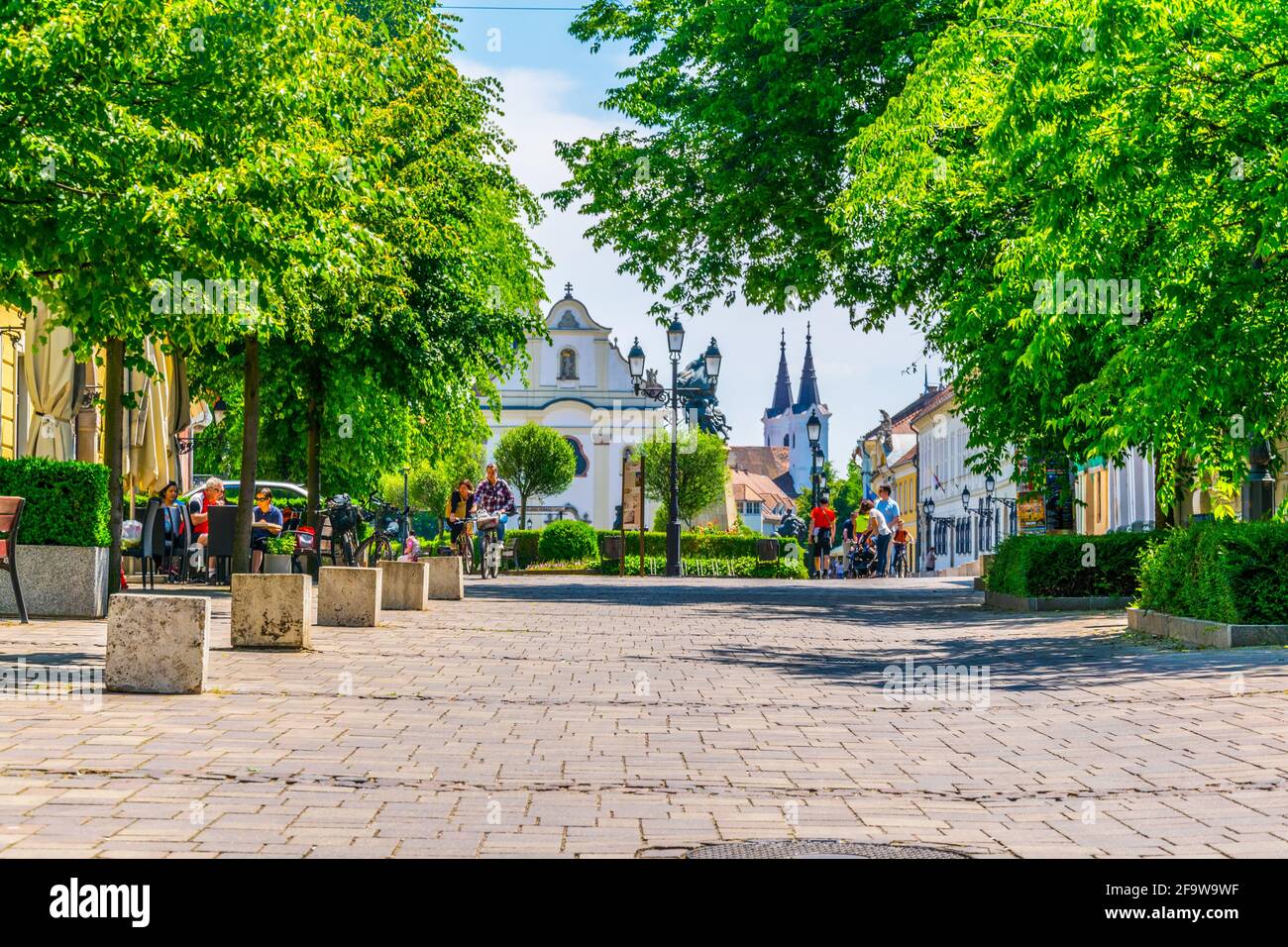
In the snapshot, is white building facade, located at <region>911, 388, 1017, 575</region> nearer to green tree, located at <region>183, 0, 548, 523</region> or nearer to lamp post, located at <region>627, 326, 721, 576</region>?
lamp post, located at <region>627, 326, 721, 576</region>

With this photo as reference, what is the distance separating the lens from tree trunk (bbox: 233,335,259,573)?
17.8 meters

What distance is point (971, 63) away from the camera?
1524cm

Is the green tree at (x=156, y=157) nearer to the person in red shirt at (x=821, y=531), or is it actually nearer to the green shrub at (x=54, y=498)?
the green shrub at (x=54, y=498)

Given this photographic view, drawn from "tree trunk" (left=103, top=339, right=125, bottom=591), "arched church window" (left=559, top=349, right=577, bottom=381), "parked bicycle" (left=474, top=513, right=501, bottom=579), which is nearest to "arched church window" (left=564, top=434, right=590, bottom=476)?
"arched church window" (left=559, top=349, right=577, bottom=381)

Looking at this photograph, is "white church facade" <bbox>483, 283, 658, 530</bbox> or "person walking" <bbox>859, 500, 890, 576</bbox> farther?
"white church facade" <bbox>483, 283, 658, 530</bbox>

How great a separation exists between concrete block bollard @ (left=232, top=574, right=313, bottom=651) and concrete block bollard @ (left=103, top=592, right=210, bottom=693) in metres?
2.77

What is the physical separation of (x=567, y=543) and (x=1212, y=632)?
3313 centimetres

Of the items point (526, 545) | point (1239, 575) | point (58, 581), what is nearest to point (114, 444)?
point (58, 581)

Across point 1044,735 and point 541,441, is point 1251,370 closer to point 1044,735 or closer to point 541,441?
point 1044,735

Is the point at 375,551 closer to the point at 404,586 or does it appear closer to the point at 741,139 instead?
the point at 404,586

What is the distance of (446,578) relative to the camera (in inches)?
822

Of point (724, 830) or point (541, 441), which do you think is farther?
point (541, 441)
